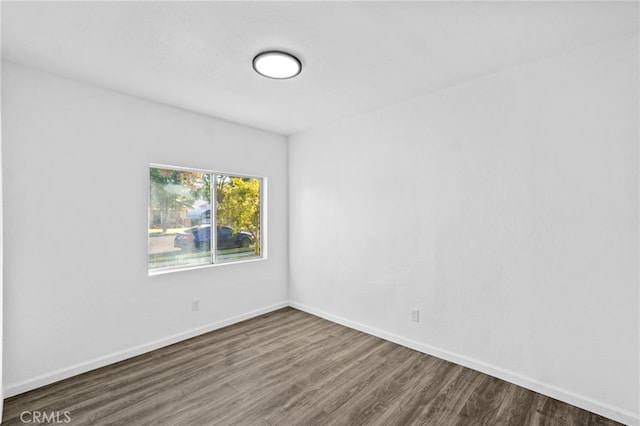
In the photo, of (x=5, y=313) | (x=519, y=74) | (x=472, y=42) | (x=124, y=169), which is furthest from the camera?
(x=124, y=169)

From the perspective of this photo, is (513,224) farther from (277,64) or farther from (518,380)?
(277,64)

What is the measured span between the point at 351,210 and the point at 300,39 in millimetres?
2068

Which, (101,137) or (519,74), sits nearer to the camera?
(519,74)

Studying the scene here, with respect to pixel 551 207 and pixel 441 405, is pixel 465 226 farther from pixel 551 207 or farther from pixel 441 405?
pixel 441 405

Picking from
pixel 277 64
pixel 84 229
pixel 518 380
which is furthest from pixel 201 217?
pixel 518 380

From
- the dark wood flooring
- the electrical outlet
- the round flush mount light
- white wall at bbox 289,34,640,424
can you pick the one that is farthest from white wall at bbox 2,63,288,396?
the electrical outlet

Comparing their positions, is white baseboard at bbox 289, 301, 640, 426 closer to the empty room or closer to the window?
the empty room

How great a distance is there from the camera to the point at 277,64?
228cm

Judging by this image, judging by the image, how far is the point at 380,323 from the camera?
3354 mm

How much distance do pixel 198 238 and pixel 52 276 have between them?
138 centimetres

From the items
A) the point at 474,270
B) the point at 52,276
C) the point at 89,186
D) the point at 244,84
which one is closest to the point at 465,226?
the point at 474,270

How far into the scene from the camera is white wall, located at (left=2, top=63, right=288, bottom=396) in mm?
2316

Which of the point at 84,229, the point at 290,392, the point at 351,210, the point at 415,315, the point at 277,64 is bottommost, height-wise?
the point at 290,392

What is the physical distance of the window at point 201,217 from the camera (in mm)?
3230
